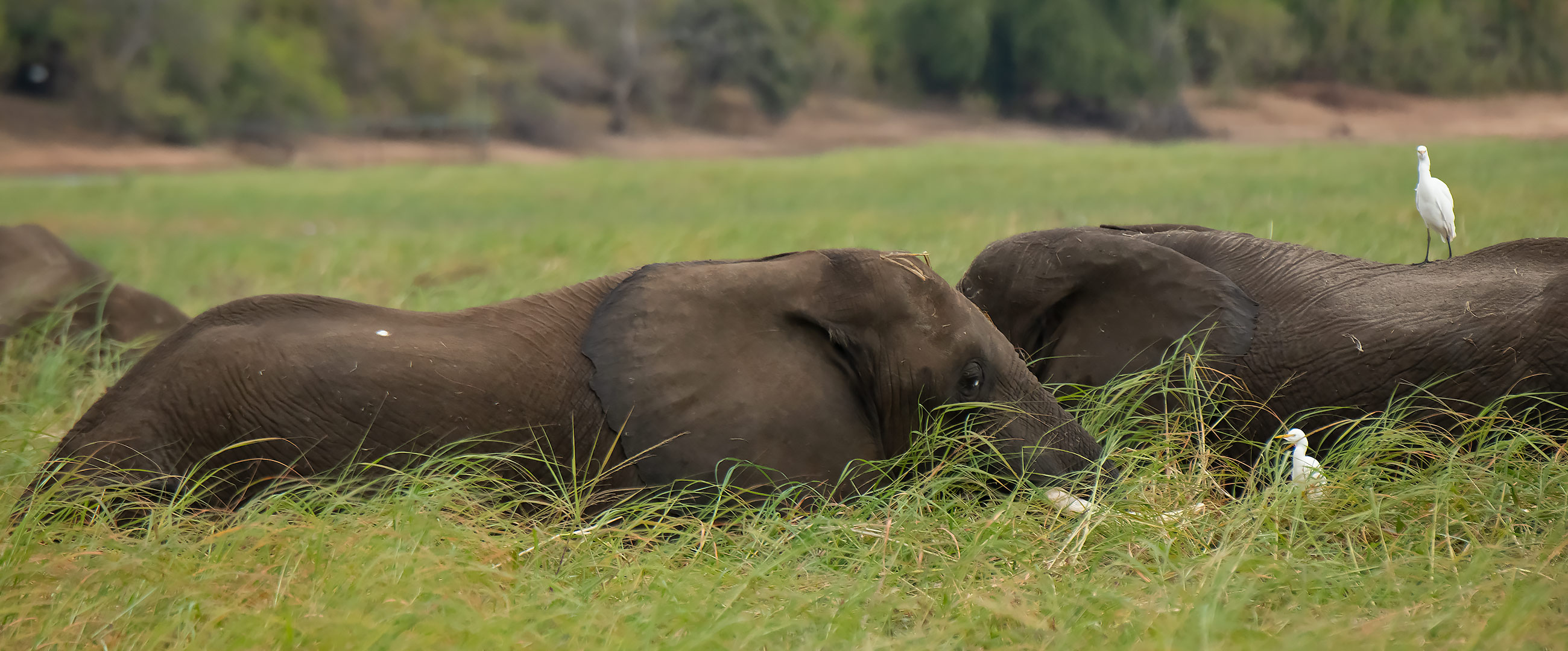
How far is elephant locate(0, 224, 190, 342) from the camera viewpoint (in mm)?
6402

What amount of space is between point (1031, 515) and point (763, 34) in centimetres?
4621

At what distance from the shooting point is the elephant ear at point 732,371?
328 centimetres

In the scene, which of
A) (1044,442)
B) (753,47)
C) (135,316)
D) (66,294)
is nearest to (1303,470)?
(1044,442)

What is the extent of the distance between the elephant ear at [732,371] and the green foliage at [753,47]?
146ft

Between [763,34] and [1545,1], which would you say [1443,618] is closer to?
[1545,1]

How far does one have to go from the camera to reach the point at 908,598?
9.39 ft

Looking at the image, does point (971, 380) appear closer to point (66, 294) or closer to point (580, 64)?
point (66, 294)

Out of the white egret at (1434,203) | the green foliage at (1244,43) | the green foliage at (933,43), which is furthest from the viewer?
the green foliage at (933,43)

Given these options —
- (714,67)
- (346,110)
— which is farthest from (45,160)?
(714,67)

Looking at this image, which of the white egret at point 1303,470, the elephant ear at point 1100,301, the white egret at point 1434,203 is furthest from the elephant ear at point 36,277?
the white egret at point 1434,203

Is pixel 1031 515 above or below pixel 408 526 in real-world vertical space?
below

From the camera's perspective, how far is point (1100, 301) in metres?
4.42

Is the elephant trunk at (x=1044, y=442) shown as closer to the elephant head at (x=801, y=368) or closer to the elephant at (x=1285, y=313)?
the elephant head at (x=801, y=368)

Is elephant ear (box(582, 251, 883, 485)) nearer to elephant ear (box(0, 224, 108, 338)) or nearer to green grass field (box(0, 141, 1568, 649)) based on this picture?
green grass field (box(0, 141, 1568, 649))
